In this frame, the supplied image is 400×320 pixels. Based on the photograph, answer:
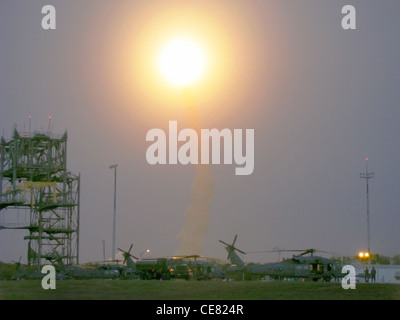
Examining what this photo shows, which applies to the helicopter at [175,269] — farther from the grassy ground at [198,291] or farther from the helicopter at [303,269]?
the grassy ground at [198,291]

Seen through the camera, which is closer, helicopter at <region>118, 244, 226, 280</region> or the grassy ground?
the grassy ground

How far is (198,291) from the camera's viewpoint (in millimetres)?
48906

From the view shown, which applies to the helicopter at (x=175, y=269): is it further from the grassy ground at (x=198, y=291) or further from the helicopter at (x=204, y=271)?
the grassy ground at (x=198, y=291)

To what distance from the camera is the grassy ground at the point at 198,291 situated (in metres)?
46.1

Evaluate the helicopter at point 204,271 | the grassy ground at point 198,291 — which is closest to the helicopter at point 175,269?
the helicopter at point 204,271

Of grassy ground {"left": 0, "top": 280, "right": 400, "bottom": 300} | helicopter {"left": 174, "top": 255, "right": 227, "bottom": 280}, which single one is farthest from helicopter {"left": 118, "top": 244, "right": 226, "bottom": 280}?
grassy ground {"left": 0, "top": 280, "right": 400, "bottom": 300}

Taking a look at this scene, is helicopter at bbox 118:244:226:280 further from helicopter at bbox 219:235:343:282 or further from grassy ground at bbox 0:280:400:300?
grassy ground at bbox 0:280:400:300

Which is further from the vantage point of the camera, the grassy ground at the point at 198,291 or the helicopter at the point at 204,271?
the helicopter at the point at 204,271

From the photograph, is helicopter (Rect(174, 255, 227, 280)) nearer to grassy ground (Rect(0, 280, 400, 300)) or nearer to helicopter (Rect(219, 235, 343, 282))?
helicopter (Rect(219, 235, 343, 282))

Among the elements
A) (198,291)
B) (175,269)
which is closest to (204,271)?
(175,269)

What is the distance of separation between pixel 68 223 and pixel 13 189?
8.65 meters

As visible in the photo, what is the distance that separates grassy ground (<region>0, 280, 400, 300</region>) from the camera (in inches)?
1813

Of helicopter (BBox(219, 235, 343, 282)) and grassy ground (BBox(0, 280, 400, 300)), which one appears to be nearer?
grassy ground (BBox(0, 280, 400, 300))
